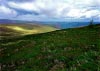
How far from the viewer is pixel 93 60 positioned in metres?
24.2

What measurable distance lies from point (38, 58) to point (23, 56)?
3.45 meters

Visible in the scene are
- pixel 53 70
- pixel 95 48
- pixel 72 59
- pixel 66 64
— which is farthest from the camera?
pixel 95 48

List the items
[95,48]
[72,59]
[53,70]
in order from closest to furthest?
1. [53,70]
2. [72,59]
3. [95,48]

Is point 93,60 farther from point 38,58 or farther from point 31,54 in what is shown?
point 31,54

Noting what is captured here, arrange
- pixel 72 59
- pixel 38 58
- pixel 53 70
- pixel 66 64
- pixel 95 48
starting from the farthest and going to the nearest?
pixel 95 48 → pixel 38 58 → pixel 72 59 → pixel 66 64 → pixel 53 70

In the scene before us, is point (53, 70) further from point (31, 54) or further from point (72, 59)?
point (31, 54)

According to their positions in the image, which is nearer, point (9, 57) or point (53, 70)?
point (53, 70)

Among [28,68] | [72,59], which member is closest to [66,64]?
[72,59]

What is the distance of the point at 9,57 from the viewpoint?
3247 cm

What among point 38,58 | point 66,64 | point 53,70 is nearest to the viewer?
point 53,70

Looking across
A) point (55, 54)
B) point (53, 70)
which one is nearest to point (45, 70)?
point (53, 70)

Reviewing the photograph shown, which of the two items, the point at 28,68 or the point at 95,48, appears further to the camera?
the point at 95,48

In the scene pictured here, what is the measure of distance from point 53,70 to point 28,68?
301cm

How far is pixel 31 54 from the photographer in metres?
30.4
